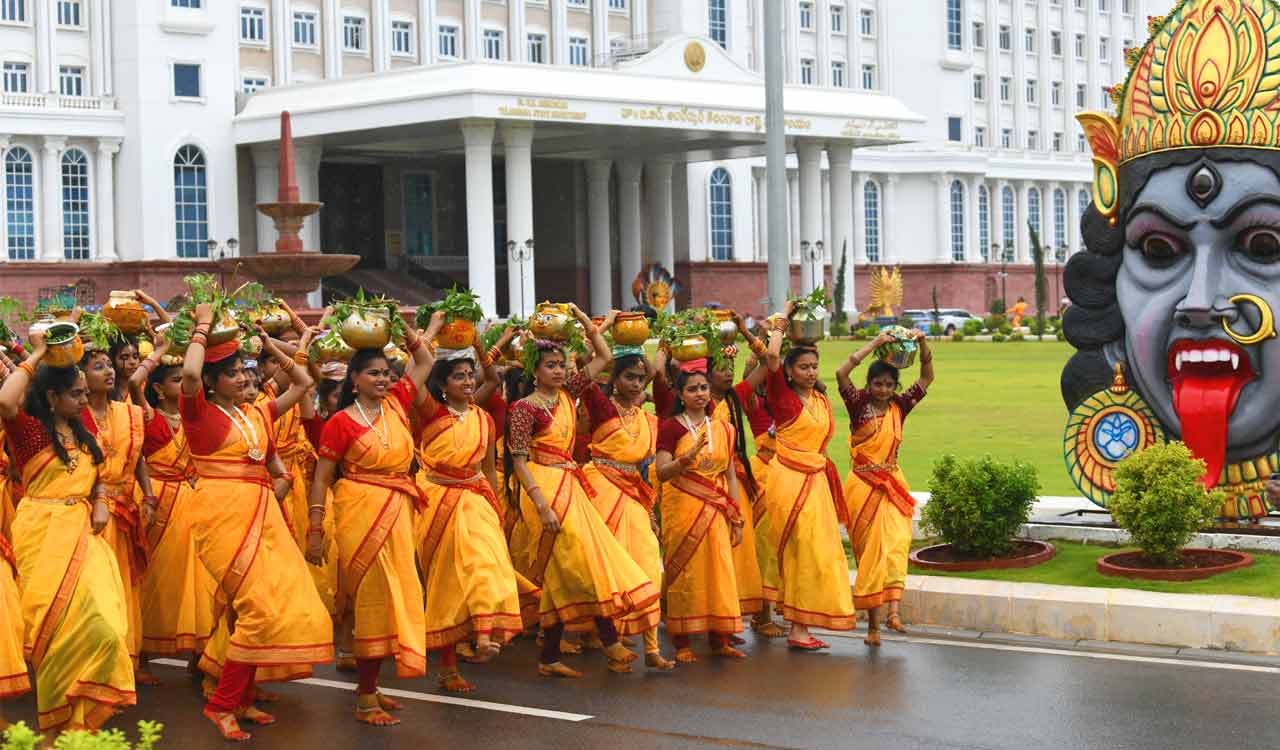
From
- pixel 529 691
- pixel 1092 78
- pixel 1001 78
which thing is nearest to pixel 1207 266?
pixel 529 691

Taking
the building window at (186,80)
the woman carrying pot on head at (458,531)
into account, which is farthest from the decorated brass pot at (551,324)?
the building window at (186,80)

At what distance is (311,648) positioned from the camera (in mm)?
8250

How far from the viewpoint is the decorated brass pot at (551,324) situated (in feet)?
31.1

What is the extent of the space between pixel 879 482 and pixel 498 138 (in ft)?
127

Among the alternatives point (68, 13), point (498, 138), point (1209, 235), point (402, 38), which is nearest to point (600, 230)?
point (498, 138)

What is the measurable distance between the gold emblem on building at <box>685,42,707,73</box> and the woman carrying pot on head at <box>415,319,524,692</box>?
133 ft

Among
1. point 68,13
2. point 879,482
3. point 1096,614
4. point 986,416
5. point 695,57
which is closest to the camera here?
point 1096,614

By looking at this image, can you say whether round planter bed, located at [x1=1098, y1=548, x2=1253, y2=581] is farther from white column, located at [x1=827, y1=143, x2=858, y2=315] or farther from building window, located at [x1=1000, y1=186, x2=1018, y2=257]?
building window, located at [x1=1000, y1=186, x2=1018, y2=257]

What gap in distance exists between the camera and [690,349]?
32.3 feet

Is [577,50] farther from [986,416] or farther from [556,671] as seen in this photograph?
[556,671]

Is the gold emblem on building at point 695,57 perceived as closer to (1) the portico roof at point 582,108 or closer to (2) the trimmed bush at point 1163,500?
(1) the portico roof at point 582,108

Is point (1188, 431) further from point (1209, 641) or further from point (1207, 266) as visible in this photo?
point (1209, 641)

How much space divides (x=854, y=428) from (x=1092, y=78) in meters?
→ 69.8

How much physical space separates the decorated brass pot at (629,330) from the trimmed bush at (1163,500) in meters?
2.89
